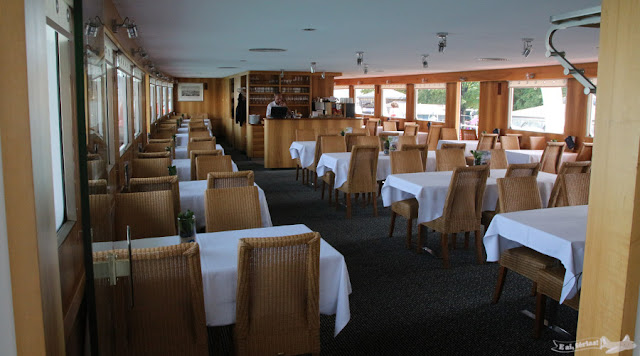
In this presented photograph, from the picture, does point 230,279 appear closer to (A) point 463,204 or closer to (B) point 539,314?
(B) point 539,314

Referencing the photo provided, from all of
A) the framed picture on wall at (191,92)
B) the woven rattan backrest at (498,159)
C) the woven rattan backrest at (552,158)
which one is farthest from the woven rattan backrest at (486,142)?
the framed picture on wall at (191,92)

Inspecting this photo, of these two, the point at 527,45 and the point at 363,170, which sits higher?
the point at 527,45

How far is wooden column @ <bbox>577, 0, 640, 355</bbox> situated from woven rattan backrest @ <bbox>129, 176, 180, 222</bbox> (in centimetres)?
318

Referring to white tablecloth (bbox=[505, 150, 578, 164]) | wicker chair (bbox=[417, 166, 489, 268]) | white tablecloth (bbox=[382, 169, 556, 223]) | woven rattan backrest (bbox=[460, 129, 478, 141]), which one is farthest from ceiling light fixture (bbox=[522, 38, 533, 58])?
woven rattan backrest (bbox=[460, 129, 478, 141])

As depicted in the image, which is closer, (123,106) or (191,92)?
(123,106)

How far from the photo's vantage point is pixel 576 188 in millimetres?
4215

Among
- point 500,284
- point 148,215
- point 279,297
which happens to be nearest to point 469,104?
point 500,284

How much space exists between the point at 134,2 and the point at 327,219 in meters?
3.44

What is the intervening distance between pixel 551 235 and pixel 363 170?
3486 mm

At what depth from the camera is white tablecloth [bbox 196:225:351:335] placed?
2479 mm

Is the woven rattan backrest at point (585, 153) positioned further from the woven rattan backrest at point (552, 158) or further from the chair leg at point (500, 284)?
the chair leg at point (500, 284)

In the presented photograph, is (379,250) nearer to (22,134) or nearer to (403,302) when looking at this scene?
(403,302)

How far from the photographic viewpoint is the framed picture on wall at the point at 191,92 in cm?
2038

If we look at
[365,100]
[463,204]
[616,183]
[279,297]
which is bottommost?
[279,297]
